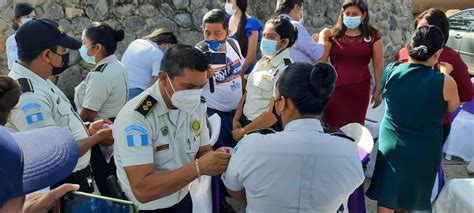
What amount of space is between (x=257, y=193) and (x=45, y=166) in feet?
2.71

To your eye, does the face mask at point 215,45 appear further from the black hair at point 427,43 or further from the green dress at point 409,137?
the black hair at point 427,43

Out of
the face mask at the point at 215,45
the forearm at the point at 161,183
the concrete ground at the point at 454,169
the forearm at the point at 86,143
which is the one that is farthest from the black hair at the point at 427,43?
the forearm at the point at 86,143

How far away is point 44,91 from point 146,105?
69 cm

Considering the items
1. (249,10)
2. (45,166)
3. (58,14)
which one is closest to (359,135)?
(45,166)

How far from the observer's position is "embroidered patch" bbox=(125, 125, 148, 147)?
6.61 ft

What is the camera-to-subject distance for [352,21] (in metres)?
3.93

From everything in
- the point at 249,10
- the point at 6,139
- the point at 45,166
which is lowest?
the point at 249,10

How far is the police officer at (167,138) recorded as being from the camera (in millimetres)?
2021

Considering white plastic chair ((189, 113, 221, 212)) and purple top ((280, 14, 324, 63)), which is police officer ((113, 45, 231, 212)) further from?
purple top ((280, 14, 324, 63))

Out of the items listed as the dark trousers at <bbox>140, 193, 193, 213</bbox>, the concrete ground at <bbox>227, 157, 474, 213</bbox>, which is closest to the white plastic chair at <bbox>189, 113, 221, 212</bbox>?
the dark trousers at <bbox>140, 193, 193, 213</bbox>

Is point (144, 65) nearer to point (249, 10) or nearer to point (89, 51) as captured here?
point (89, 51)

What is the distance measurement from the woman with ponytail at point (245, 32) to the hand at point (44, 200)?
125 inches

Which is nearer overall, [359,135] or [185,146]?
[185,146]

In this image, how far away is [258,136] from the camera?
1.84 metres
